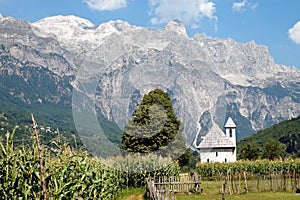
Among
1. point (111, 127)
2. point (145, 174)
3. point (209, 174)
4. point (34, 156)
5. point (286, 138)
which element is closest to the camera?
point (34, 156)

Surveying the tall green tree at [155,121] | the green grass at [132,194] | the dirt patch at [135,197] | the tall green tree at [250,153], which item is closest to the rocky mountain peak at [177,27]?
the tall green tree at [155,121]

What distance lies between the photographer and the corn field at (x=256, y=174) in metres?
24.7

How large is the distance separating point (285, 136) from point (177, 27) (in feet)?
339

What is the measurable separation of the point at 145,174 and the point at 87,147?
13007 mm

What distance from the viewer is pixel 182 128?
1214 centimetres

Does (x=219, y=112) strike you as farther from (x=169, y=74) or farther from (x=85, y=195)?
(x=85, y=195)

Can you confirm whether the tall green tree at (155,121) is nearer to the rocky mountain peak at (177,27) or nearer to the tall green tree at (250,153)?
the rocky mountain peak at (177,27)

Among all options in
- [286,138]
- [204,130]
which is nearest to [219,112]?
[204,130]

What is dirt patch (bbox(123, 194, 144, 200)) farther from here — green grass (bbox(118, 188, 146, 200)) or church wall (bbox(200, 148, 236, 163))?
church wall (bbox(200, 148, 236, 163))

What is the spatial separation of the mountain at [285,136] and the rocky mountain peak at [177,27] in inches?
3563

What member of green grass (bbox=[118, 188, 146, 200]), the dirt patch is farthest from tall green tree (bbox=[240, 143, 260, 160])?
the dirt patch

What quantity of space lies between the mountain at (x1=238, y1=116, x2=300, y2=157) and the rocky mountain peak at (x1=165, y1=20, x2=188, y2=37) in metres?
90.5

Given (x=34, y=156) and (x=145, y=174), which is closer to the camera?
(x=34, y=156)

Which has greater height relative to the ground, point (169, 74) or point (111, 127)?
point (169, 74)
